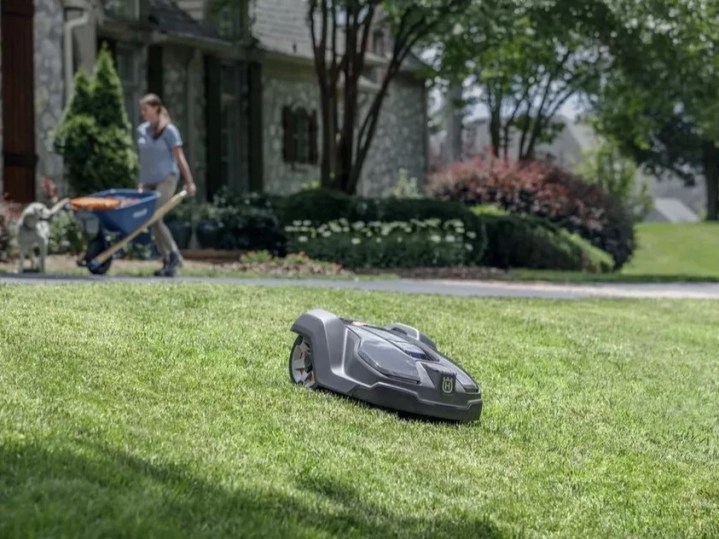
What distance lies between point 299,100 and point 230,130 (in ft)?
9.73

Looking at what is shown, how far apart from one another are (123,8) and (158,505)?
65.8 ft

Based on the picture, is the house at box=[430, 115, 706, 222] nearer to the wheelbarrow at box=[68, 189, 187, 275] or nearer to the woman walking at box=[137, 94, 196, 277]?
the woman walking at box=[137, 94, 196, 277]

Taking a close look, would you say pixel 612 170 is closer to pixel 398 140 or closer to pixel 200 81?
pixel 398 140

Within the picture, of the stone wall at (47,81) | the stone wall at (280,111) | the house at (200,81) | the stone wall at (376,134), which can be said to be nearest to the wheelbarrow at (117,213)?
the house at (200,81)

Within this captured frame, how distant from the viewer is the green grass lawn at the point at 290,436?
6262mm

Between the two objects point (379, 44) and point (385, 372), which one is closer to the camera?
point (385, 372)

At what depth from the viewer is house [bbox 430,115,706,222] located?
4441cm

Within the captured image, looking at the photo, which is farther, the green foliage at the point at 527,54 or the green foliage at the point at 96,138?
the green foliage at the point at 527,54

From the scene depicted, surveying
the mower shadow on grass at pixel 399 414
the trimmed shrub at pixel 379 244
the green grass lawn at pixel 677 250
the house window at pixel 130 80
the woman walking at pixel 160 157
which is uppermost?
the house window at pixel 130 80

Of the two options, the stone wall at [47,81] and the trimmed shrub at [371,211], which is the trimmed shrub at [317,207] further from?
the stone wall at [47,81]

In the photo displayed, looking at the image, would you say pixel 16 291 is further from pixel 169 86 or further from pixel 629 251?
pixel 629 251

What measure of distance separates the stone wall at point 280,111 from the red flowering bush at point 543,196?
2.93 meters

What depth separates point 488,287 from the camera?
18.3 metres

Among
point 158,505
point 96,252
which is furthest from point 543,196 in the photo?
point 158,505
